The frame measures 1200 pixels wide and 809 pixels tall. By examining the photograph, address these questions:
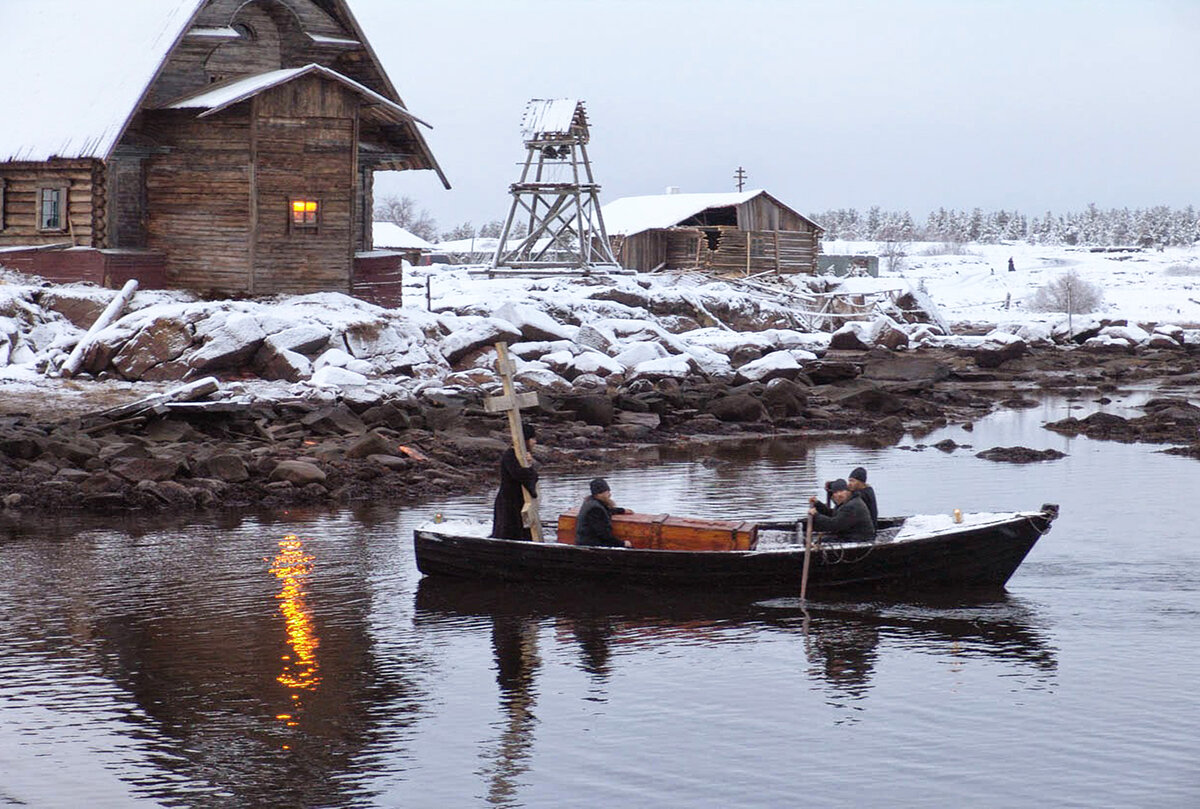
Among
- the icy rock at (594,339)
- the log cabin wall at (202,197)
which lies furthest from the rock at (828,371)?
the log cabin wall at (202,197)

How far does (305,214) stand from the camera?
1439 inches

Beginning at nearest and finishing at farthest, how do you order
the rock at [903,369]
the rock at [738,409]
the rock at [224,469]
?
the rock at [224,469]
the rock at [738,409]
the rock at [903,369]

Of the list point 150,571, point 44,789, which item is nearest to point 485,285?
point 150,571

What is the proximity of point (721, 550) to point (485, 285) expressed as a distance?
34.2 meters

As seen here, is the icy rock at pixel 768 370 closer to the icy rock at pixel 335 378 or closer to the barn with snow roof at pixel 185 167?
the barn with snow roof at pixel 185 167

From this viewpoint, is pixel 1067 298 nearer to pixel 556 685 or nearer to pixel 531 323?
pixel 531 323

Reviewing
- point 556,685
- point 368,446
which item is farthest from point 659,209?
point 556,685

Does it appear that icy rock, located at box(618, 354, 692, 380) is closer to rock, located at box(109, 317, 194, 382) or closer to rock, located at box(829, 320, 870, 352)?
rock, located at box(109, 317, 194, 382)

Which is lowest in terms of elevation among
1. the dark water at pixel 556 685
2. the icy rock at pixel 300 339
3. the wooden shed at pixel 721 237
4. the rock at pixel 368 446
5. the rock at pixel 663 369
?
the dark water at pixel 556 685

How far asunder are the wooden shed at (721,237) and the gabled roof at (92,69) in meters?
25.4

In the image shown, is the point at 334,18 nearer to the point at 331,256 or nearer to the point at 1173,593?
the point at 331,256

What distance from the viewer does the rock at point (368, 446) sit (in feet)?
82.7

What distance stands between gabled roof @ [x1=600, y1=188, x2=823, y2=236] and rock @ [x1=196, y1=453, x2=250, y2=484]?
41789mm

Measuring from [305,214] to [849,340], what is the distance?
75.0ft
